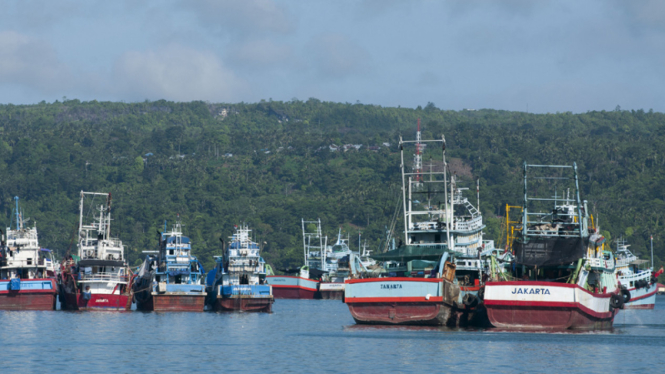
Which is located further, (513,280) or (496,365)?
(513,280)

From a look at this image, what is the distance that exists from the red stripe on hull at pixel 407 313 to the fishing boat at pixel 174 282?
32090mm

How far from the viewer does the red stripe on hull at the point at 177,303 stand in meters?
110

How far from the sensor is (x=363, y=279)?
82875mm

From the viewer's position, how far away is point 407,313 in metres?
81.2

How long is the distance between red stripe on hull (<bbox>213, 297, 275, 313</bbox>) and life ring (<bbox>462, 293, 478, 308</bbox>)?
33.7 metres

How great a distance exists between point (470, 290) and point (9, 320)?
144 feet

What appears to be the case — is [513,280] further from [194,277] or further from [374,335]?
[194,277]

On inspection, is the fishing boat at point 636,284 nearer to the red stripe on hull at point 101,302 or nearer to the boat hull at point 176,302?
the boat hull at point 176,302

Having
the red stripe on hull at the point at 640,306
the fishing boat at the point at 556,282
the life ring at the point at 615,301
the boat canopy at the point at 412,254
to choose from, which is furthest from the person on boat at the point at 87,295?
the red stripe on hull at the point at 640,306

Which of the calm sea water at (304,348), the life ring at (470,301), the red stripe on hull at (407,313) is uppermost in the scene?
the life ring at (470,301)

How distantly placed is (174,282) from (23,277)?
17.7 metres

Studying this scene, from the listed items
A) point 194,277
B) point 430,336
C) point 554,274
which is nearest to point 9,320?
point 194,277

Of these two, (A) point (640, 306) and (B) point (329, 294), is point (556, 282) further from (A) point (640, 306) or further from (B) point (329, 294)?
(B) point (329, 294)

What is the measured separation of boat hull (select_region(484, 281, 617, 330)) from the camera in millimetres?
76375
